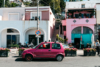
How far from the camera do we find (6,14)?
2577 centimetres

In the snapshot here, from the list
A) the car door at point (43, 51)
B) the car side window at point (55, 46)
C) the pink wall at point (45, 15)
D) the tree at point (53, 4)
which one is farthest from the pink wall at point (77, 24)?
the tree at point (53, 4)

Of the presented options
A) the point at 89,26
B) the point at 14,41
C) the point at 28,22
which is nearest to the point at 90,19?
the point at 89,26

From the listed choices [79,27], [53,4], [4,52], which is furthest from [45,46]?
[53,4]

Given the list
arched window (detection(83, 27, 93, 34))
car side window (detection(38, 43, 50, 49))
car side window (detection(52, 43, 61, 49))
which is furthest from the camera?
arched window (detection(83, 27, 93, 34))

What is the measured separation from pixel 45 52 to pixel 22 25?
12509mm

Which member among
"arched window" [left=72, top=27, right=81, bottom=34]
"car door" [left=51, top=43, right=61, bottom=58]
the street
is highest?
"arched window" [left=72, top=27, right=81, bottom=34]

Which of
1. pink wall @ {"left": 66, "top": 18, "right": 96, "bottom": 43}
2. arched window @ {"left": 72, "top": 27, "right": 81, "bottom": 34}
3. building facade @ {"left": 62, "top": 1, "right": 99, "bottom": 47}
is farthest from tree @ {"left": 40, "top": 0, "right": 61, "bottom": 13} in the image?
arched window @ {"left": 72, "top": 27, "right": 81, "bottom": 34}

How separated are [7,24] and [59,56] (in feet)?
46.3

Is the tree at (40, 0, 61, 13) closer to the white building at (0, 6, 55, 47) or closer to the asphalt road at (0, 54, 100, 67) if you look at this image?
the white building at (0, 6, 55, 47)

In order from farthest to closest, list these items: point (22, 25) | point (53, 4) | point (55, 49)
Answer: point (53, 4) < point (22, 25) < point (55, 49)

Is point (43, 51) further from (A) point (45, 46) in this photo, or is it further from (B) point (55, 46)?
(B) point (55, 46)

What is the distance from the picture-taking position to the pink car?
12227 millimetres

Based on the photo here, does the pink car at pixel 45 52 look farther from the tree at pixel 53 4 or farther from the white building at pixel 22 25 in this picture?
the tree at pixel 53 4

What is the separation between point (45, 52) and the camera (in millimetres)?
12227
